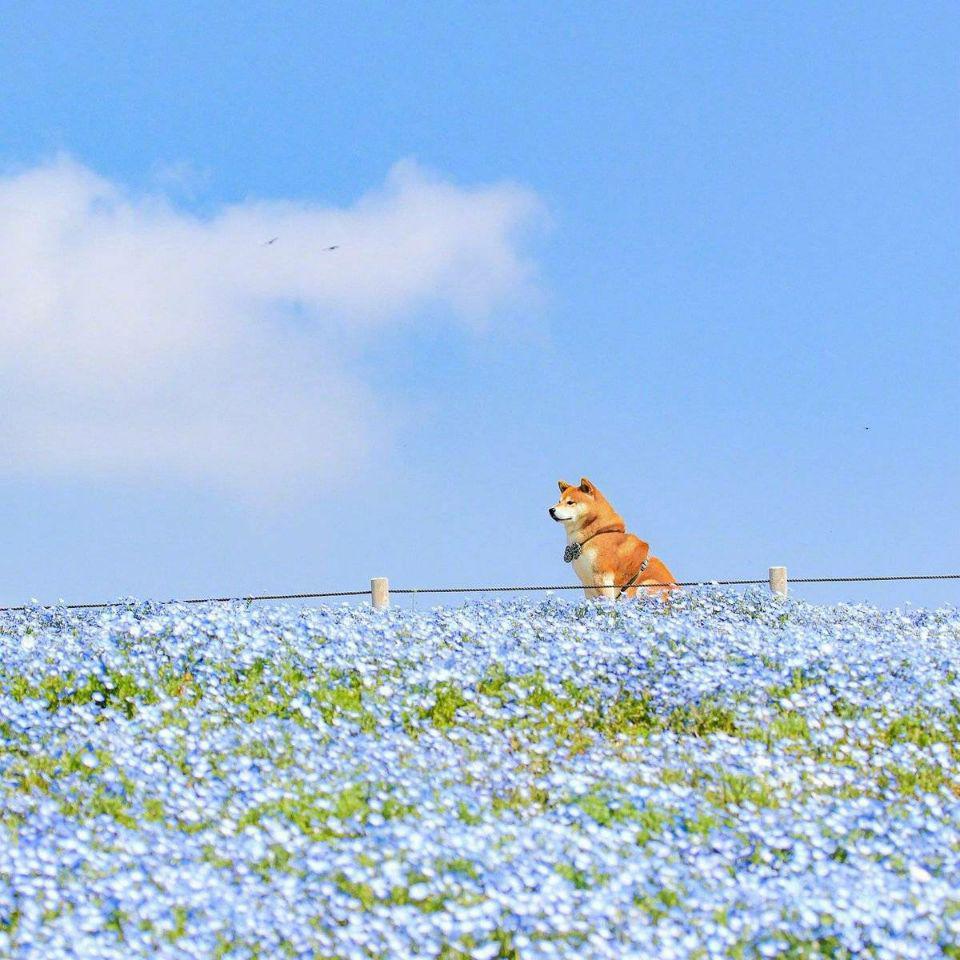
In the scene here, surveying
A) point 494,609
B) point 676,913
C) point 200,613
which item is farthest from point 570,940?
point 494,609

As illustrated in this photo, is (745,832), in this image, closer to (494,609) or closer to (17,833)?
A: (17,833)

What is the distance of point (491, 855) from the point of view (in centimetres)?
543

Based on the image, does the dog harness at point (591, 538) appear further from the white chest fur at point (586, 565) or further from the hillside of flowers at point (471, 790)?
the hillside of flowers at point (471, 790)

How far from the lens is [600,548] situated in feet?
55.8

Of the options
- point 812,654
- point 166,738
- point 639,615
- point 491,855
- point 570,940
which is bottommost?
point 570,940

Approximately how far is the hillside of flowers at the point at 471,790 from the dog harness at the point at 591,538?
6140 millimetres

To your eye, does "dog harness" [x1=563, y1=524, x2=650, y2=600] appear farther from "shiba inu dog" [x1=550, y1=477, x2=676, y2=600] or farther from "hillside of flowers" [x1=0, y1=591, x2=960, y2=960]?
"hillside of flowers" [x1=0, y1=591, x2=960, y2=960]

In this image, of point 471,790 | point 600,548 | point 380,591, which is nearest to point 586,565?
point 600,548

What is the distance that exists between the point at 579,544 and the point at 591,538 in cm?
21

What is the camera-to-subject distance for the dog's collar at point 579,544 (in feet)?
56.3

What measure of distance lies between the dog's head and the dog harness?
0.99ft

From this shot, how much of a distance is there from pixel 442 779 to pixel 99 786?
6.51 feet

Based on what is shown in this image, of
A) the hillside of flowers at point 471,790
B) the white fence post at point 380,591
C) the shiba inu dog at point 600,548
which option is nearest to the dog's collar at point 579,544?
the shiba inu dog at point 600,548

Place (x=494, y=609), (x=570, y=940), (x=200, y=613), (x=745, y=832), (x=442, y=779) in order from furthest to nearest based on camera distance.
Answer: (x=494, y=609), (x=200, y=613), (x=442, y=779), (x=745, y=832), (x=570, y=940)
